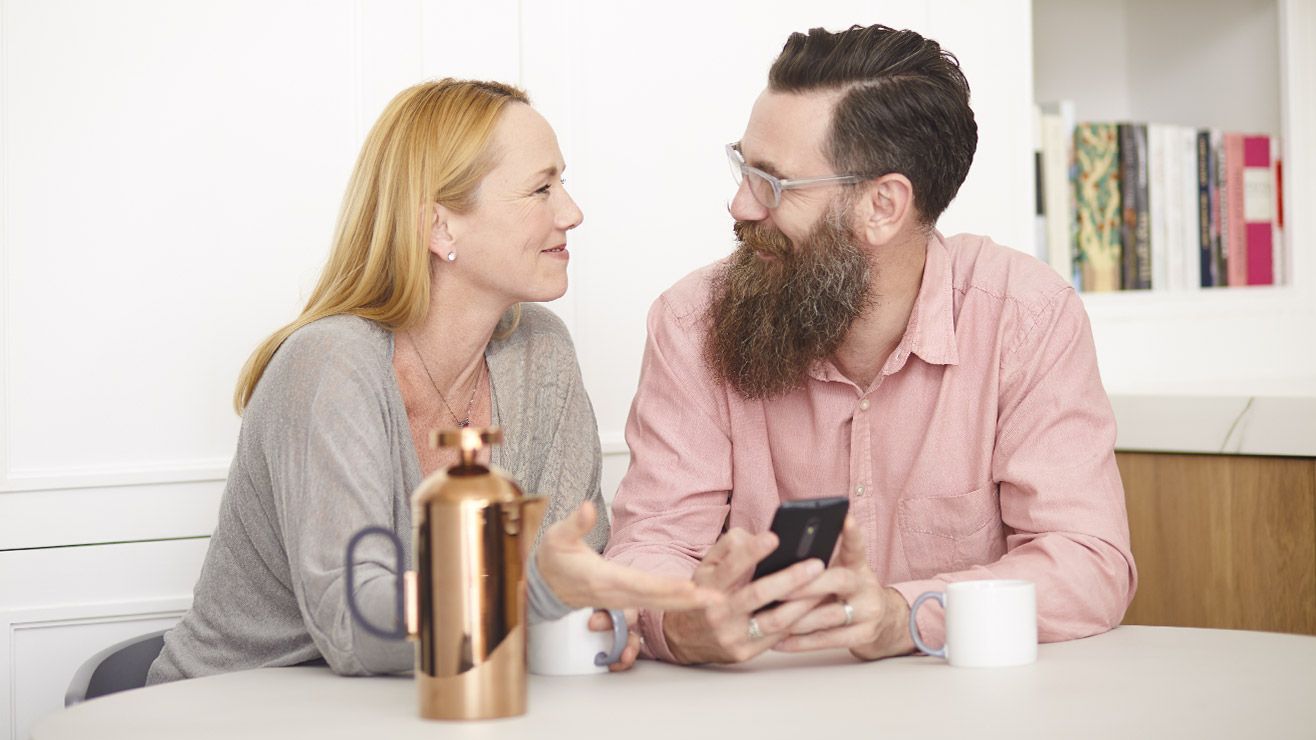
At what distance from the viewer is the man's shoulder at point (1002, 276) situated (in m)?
1.91

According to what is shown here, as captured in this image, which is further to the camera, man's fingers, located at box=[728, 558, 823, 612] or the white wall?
the white wall

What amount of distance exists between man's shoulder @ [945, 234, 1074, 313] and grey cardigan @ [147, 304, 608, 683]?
609mm

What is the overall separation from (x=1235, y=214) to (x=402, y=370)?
6.62 feet

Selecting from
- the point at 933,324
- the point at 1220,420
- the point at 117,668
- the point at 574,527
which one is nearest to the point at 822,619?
the point at 574,527

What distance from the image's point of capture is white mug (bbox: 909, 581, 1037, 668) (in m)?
1.38

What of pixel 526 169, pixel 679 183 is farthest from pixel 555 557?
pixel 679 183

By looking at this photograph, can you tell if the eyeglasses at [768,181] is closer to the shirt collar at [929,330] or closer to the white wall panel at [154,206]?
the shirt collar at [929,330]

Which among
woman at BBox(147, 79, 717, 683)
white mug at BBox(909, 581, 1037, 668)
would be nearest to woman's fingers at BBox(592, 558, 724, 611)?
white mug at BBox(909, 581, 1037, 668)

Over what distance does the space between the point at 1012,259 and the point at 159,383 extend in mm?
1427

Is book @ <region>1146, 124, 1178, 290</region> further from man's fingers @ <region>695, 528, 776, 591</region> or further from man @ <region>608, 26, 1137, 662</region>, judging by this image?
man's fingers @ <region>695, 528, 776, 591</region>

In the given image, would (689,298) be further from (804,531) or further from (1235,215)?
(1235,215)

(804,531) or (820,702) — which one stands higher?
(804,531)

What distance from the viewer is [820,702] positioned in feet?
4.17

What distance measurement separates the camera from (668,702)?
4.25 feet
